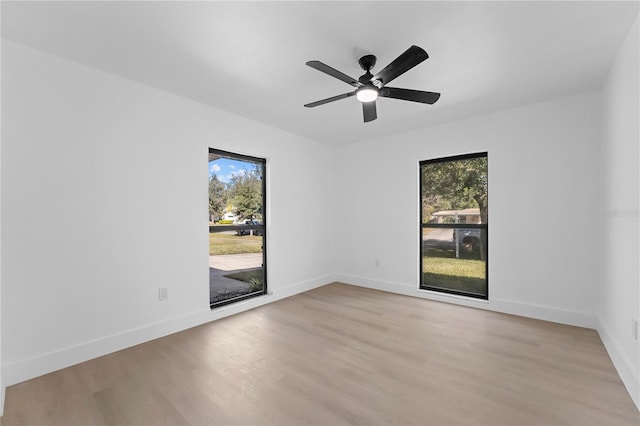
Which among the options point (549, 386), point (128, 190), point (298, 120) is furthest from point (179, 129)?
point (549, 386)

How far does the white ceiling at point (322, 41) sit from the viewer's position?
1.81 m

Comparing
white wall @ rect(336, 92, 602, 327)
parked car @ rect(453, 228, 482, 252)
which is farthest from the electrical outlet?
parked car @ rect(453, 228, 482, 252)

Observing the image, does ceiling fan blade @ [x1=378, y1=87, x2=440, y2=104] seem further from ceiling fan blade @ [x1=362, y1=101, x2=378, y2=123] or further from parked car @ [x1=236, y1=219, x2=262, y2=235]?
parked car @ [x1=236, y1=219, x2=262, y2=235]

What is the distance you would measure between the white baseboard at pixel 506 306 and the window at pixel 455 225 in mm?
134

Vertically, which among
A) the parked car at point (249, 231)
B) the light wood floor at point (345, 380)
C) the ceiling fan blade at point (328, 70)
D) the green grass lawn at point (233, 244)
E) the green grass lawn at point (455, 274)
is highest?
the ceiling fan blade at point (328, 70)

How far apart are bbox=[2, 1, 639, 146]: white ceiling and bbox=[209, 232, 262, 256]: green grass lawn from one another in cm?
168

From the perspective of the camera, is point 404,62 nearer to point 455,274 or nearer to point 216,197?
point 216,197

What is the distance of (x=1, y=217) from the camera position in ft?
6.85

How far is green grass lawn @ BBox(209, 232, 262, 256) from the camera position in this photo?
3581 mm

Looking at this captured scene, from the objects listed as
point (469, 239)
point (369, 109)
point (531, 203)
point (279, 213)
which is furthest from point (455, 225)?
point (279, 213)

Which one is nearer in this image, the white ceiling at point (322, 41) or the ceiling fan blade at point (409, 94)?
the white ceiling at point (322, 41)

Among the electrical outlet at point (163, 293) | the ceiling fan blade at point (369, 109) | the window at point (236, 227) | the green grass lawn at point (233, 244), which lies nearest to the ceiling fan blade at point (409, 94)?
the ceiling fan blade at point (369, 109)

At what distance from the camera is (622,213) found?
7.44 ft

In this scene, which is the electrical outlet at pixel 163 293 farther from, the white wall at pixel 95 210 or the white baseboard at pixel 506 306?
the white baseboard at pixel 506 306
